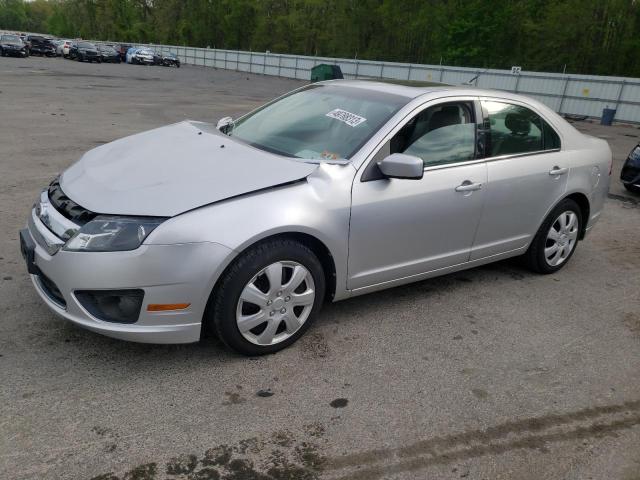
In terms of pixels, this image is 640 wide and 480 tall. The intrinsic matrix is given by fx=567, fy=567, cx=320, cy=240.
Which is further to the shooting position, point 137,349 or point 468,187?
point 468,187

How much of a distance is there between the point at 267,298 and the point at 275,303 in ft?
0.24

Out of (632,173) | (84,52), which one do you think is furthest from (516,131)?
(84,52)

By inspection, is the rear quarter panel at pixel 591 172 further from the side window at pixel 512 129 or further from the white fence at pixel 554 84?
the white fence at pixel 554 84

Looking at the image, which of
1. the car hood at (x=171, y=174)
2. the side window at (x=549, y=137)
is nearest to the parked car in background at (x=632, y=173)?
the side window at (x=549, y=137)

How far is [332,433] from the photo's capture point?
2725mm

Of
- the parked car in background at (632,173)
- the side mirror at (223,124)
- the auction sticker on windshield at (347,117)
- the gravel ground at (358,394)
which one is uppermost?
the auction sticker on windshield at (347,117)

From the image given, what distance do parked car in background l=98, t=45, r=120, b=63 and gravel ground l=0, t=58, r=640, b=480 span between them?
158 ft

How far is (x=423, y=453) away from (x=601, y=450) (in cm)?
90

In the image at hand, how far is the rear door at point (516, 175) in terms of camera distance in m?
4.18

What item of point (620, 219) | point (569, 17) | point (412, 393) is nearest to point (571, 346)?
point (412, 393)

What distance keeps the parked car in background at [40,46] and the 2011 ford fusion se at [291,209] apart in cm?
5041

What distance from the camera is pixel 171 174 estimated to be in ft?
10.6

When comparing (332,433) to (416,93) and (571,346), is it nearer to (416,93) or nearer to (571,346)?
(571,346)

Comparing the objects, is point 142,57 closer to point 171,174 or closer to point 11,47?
point 11,47
